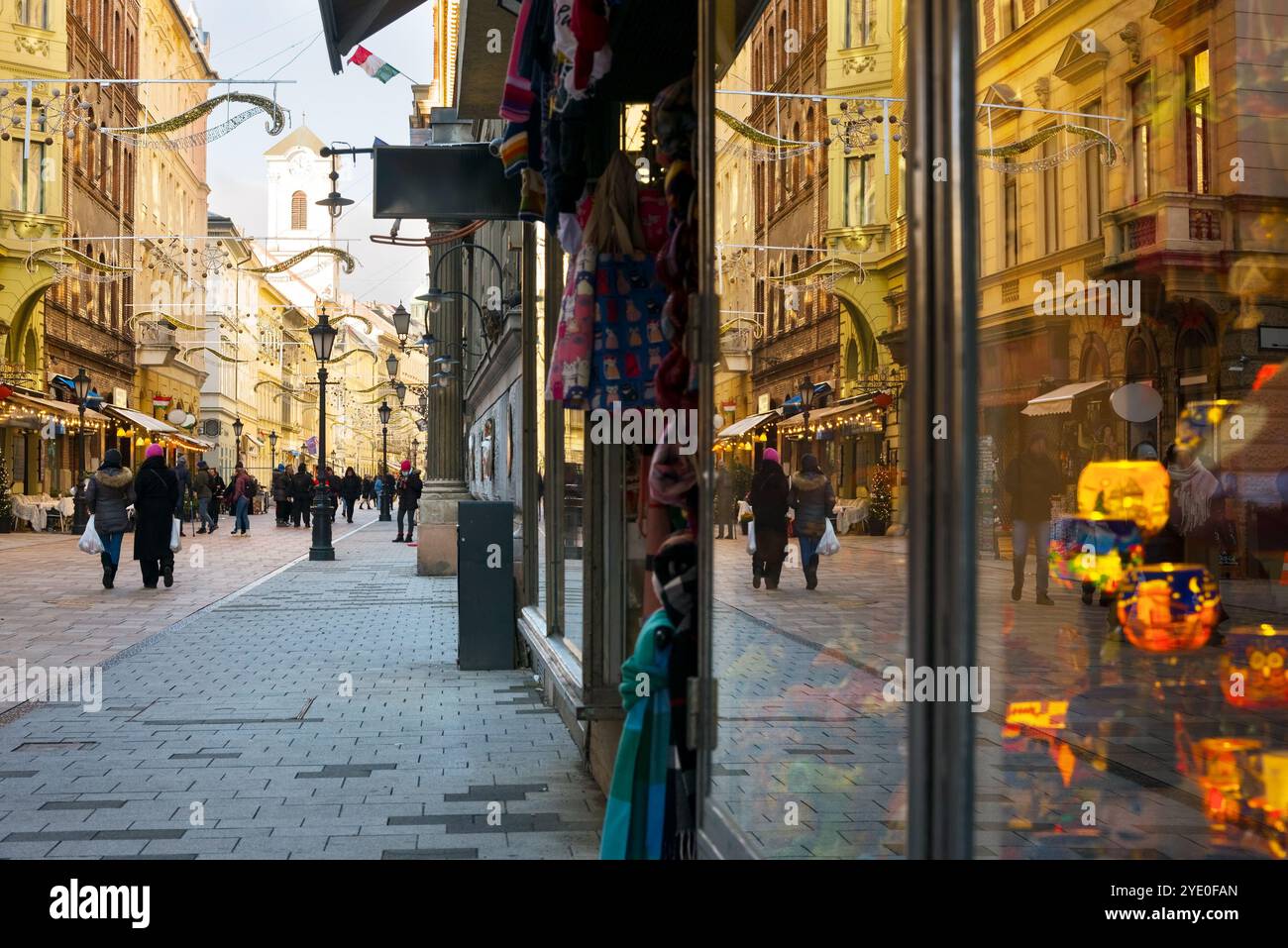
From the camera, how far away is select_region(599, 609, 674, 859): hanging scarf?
4.11 metres

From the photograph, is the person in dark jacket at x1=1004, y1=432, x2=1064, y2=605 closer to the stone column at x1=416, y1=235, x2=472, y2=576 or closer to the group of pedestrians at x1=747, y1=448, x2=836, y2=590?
the group of pedestrians at x1=747, y1=448, x2=836, y2=590

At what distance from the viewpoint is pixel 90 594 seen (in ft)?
52.9

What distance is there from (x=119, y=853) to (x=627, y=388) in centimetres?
259

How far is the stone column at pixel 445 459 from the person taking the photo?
20.0 meters

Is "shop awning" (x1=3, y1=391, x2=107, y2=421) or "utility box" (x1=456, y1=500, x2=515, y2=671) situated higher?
"shop awning" (x1=3, y1=391, x2=107, y2=421)

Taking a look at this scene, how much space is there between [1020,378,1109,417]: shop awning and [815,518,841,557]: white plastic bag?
44cm

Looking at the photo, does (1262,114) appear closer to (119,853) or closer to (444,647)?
(119,853)

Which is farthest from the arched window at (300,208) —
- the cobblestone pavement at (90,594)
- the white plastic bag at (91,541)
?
the white plastic bag at (91,541)

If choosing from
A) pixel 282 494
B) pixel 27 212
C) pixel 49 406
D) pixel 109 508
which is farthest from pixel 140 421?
pixel 109 508

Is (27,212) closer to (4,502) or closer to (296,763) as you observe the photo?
(4,502)

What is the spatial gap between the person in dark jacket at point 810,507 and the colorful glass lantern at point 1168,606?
1.05 meters

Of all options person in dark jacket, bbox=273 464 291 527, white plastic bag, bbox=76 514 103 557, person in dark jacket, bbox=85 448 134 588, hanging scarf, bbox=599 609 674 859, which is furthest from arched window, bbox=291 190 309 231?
hanging scarf, bbox=599 609 674 859

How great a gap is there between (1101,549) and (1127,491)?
0.77 feet

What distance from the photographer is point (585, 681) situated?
246 inches
